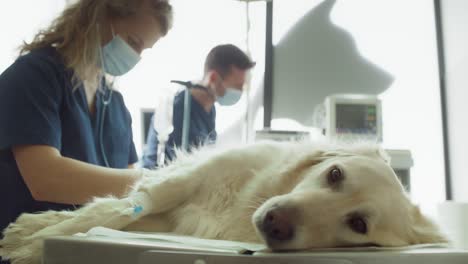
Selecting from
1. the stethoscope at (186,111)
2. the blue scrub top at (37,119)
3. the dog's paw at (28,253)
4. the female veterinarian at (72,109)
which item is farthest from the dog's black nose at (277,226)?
the stethoscope at (186,111)

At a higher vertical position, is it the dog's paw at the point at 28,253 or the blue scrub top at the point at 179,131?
the blue scrub top at the point at 179,131

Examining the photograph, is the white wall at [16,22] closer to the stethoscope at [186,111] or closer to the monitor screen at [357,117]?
the stethoscope at [186,111]

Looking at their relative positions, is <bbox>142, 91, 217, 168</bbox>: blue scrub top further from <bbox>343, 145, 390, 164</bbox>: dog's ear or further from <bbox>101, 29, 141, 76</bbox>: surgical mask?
<bbox>343, 145, 390, 164</bbox>: dog's ear

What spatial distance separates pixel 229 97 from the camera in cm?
249

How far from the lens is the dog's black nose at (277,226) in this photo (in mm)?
626

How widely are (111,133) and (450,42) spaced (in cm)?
A: 245

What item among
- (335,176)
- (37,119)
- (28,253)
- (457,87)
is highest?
(457,87)

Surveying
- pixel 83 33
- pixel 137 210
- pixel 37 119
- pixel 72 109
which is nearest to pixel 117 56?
pixel 83 33

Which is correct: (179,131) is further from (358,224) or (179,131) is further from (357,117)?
(358,224)

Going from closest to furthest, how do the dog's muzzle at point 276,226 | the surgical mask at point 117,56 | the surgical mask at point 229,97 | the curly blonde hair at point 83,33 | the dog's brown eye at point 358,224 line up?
→ 1. the dog's muzzle at point 276,226
2. the dog's brown eye at point 358,224
3. the curly blonde hair at point 83,33
4. the surgical mask at point 117,56
5. the surgical mask at point 229,97

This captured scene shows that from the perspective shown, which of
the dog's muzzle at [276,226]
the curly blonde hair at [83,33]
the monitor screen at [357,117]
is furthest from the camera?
the monitor screen at [357,117]

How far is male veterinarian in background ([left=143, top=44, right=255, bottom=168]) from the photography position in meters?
2.32

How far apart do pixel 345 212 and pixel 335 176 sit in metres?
0.08

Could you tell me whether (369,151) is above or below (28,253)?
above
